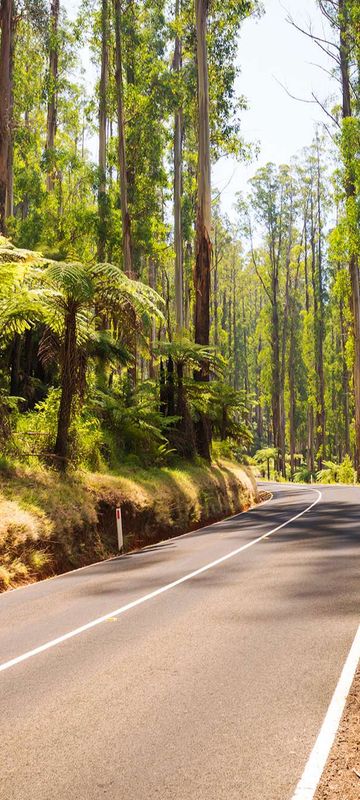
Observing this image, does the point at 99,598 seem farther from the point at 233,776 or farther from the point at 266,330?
the point at 266,330

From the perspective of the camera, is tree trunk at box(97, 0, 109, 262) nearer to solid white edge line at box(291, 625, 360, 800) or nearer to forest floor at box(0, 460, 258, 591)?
forest floor at box(0, 460, 258, 591)

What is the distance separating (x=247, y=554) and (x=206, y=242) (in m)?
14.1

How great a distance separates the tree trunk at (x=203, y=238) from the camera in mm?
22688

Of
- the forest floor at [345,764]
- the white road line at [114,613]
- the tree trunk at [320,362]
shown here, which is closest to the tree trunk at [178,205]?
the white road line at [114,613]

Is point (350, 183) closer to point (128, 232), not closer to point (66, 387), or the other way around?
point (128, 232)

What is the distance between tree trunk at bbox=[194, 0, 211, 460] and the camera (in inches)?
893

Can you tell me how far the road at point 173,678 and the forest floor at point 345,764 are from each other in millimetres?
145

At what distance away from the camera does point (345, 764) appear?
11.9ft

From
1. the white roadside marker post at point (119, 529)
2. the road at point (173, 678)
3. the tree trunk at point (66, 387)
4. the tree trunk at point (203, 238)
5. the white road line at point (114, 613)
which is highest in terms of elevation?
the tree trunk at point (203, 238)

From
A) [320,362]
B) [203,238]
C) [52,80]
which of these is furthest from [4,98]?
[320,362]

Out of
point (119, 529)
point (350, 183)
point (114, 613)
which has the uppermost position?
point (350, 183)

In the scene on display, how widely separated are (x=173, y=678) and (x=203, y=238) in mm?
19620

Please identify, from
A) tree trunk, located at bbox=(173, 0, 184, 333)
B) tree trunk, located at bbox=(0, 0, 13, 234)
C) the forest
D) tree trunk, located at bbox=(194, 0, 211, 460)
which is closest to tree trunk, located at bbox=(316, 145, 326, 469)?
the forest

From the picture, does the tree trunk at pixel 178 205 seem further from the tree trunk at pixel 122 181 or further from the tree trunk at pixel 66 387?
the tree trunk at pixel 66 387
